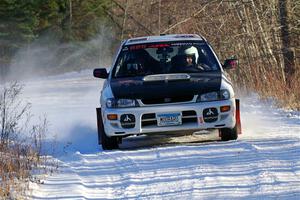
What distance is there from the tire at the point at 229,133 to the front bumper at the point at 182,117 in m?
0.14

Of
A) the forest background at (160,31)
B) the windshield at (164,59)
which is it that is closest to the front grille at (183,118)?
the windshield at (164,59)

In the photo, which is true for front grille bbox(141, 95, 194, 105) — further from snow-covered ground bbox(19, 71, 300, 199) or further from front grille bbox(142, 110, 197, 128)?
snow-covered ground bbox(19, 71, 300, 199)

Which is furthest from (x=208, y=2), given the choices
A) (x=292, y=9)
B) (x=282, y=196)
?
(x=282, y=196)

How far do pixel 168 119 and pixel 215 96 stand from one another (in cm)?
73

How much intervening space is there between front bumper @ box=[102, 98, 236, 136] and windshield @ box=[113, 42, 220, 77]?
4.02 feet

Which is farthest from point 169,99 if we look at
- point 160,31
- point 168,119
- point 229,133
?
point 160,31

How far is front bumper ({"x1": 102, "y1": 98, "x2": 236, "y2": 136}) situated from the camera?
10133 millimetres

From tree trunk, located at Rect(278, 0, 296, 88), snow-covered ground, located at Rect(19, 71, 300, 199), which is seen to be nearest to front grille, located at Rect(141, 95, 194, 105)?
snow-covered ground, located at Rect(19, 71, 300, 199)

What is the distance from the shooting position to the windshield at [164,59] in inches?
450

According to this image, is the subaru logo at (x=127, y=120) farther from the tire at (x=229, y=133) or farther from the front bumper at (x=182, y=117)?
the tire at (x=229, y=133)

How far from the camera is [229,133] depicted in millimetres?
10484

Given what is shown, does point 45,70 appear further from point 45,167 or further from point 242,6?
point 45,167

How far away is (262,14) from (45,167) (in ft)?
45.5

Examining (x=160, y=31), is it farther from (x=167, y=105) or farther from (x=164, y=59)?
(x=167, y=105)
